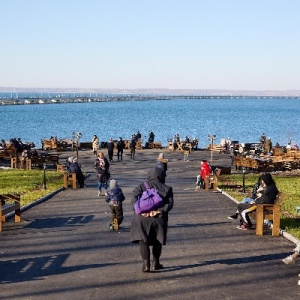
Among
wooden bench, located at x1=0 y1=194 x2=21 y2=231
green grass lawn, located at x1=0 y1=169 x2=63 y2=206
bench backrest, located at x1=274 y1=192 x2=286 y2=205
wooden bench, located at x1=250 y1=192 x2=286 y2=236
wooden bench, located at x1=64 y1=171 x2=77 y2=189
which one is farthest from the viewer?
wooden bench, located at x1=64 y1=171 x2=77 y2=189

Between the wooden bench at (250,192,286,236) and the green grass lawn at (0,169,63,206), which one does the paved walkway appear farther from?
the green grass lawn at (0,169,63,206)

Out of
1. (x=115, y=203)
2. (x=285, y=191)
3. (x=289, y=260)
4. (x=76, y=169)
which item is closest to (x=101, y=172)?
(x=76, y=169)

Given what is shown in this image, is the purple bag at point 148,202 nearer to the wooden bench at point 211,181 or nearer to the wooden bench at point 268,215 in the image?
the wooden bench at point 268,215

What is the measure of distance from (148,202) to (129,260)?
5.45 ft

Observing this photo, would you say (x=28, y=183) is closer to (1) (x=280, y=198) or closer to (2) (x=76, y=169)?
(2) (x=76, y=169)

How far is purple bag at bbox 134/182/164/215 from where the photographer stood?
9773 mm

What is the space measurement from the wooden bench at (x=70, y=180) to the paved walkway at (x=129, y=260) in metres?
5.79

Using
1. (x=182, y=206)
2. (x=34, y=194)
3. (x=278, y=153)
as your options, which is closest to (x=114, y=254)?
(x=182, y=206)

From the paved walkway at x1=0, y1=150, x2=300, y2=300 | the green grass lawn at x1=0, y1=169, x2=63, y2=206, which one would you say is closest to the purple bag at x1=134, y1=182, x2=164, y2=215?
the paved walkway at x1=0, y1=150, x2=300, y2=300

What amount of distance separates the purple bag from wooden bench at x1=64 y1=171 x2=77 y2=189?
1405cm

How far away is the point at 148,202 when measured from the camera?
9.77m

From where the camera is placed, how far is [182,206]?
18.5m

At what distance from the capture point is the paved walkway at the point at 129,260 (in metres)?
9.01

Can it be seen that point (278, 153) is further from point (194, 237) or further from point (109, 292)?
point (109, 292)
